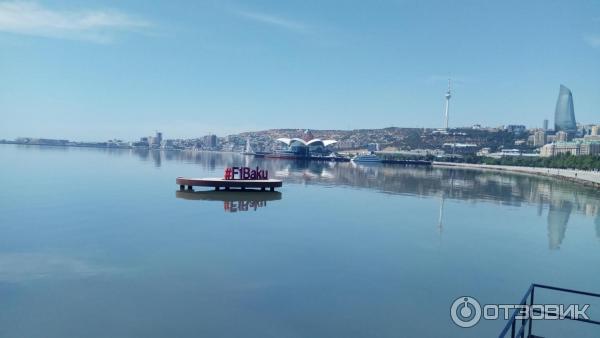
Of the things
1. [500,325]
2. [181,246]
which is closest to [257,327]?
[500,325]

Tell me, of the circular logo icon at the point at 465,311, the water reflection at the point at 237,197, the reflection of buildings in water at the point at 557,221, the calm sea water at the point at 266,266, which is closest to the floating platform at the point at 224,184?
the water reflection at the point at 237,197

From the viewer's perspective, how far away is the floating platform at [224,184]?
2784 centimetres

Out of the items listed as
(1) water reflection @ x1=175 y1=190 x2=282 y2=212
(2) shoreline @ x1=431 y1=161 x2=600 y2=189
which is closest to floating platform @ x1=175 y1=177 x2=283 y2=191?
(1) water reflection @ x1=175 y1=190 x2=282 y2=212

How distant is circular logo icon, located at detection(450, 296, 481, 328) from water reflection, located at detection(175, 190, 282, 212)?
43.7 ft

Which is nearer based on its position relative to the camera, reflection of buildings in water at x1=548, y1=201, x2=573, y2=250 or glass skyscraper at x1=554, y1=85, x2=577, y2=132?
reflection of buildings in water at x1=548, y1=201, x2=573, y2=250

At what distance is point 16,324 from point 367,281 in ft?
22.6

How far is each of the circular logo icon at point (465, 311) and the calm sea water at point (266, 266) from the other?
172mm

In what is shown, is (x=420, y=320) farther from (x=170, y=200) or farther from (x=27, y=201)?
(x=27, y=201)

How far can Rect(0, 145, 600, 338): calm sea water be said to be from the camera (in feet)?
25.6

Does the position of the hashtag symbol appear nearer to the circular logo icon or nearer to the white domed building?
the circular logo icon

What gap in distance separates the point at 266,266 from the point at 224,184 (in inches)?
690

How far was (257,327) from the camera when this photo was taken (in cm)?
758

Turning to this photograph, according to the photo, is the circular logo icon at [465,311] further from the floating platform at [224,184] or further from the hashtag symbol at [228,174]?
the hashtag symbol at [228,174]
